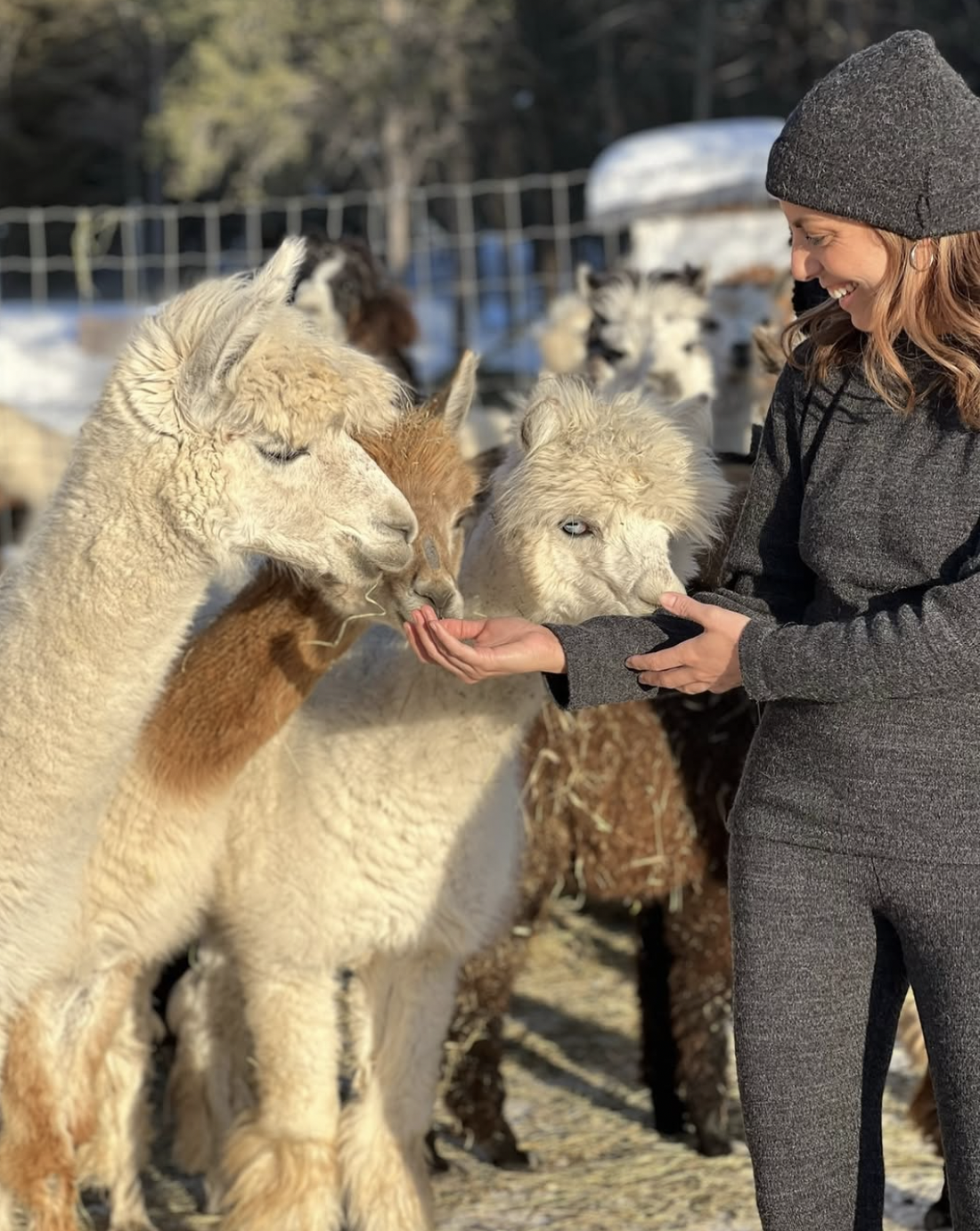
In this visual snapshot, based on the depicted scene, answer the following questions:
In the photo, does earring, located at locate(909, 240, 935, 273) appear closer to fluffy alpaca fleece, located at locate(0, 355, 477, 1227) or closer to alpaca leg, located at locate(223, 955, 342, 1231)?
fluffy alpaca fleece, located at locate(0, 355, 477, 1227)

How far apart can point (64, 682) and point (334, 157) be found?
19.6 meters

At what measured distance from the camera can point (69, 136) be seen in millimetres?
25109

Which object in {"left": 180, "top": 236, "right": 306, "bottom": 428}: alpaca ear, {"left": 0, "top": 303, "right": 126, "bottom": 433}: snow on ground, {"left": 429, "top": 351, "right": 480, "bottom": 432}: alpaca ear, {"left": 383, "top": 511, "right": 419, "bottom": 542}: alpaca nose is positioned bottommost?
{"left": 0, "top": 303, "right": 126, "bottom": 433}: snow on ground

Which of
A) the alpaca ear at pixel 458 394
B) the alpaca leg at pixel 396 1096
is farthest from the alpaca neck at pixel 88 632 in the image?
the alpaca leg at pixel 396 1096

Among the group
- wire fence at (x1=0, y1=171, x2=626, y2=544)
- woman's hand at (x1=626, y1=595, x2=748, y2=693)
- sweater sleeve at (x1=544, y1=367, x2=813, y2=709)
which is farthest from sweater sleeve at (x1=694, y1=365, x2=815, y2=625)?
wire fence at (x1=0, y1=171, x2=626, y2=544)

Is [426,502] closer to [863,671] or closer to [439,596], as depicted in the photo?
[439,596]

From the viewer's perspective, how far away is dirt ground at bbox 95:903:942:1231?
3885mm

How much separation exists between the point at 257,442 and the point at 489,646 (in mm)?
556

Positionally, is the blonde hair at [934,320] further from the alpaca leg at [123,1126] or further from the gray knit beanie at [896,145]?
the alpaca leg at [123,1126]

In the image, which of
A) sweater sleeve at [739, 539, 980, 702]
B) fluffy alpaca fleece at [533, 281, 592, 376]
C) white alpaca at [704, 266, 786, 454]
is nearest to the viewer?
sweater sleeve at [739, 539, 980, 702]

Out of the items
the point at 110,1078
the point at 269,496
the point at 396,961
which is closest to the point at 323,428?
the point at 269,496

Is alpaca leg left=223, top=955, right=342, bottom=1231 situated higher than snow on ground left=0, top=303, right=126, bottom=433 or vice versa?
snow on ground left=0, top=303, right=126, bottom=433

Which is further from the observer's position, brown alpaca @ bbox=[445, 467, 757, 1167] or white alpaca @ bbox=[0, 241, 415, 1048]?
brown alpaca @ bbox=[445, 467, 757, 1167]

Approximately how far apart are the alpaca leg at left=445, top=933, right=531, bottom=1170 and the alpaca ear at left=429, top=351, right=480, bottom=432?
1.56 meters
